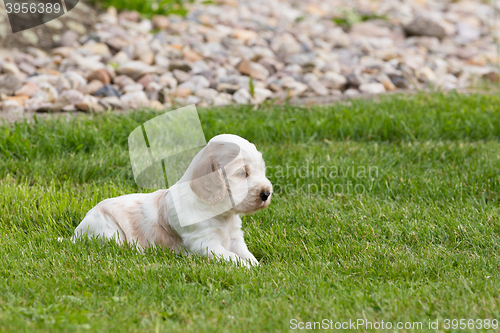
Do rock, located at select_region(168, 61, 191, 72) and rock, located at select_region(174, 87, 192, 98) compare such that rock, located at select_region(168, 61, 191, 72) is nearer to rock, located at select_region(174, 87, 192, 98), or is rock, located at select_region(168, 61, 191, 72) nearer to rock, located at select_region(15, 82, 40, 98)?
rock, located at select_region(174, 87, 192, 98)

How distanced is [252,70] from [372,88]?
5.66ft

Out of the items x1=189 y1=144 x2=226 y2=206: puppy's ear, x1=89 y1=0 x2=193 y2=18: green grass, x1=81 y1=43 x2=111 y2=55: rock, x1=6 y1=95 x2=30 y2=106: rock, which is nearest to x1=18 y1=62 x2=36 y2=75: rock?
x1=6 y1=95 x2=30 y2=106: rock

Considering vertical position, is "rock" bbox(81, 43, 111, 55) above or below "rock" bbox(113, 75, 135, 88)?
above

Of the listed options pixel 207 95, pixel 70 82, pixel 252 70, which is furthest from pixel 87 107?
pixel 252 70

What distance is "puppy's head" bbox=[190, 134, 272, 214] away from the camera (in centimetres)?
324

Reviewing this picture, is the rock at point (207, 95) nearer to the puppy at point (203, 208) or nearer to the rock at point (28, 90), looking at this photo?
the rock at point (28, 90)

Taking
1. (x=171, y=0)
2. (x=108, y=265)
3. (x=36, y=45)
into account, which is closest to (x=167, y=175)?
(x=108, y=265)

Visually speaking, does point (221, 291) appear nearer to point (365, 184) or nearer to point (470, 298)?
point (470, 298)

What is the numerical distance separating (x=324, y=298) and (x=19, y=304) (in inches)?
64.4

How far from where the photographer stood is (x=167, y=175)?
4.52m

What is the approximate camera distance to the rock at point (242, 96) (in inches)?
263

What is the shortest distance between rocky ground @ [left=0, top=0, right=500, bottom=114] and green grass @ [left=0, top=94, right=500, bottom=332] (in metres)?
0.97

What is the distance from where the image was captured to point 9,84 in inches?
261

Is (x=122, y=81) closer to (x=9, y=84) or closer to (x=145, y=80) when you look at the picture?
(x=145, y=80)
